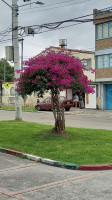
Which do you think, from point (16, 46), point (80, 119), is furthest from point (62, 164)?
point (80, 119)

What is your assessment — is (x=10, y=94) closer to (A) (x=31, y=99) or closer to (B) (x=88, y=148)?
(A) (x=31, y=99)

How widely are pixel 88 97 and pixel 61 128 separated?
932 inches

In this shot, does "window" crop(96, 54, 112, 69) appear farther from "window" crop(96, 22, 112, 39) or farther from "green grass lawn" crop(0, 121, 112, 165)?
"green grass lawn" crop(0, 121, 112, 165)

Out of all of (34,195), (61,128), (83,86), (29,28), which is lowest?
(34,195)

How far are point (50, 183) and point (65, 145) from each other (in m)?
3.59

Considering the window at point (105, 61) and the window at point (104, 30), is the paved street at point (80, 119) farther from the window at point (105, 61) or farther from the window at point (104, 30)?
the window at point (104, 30)

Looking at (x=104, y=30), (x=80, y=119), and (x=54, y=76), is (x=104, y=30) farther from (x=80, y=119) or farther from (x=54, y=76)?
(x=54, y=76)

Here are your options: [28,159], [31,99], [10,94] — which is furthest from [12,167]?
[10,94]

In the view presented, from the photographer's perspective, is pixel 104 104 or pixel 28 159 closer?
pixel 28 159

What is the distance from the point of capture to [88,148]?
384 inches

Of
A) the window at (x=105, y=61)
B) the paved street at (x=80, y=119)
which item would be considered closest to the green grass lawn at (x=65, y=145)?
the paved street at (x=80, y=119)

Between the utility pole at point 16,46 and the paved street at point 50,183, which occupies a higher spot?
the utility pole at point 16,46

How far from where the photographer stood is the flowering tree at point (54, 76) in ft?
34.8

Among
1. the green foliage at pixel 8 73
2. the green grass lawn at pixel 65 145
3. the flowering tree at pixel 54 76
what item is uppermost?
the green foliage at pixel 8 73
